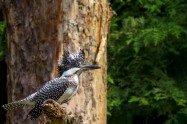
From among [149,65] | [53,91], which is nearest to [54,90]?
[53,91]

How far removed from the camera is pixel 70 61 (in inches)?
183

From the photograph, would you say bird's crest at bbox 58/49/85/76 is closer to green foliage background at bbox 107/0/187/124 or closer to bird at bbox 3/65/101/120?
bird at bbox 3/65/101/120

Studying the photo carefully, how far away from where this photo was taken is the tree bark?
5.20 m

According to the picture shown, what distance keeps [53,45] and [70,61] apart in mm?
565

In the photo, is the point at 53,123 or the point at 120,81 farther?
the point at 120,81

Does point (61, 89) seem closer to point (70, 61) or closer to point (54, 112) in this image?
point (70, 61)

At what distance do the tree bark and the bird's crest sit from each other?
44 cm

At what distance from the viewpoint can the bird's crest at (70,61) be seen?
4629 mm

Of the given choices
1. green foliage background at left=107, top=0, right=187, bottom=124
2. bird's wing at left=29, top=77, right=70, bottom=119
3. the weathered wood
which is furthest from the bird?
green foliage background at left=107, top=0, right=187, bottom=124

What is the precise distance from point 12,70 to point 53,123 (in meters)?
1.12

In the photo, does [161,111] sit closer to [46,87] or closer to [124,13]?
[124,13]

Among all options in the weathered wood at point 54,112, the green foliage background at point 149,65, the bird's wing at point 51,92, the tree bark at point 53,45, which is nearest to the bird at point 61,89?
the bird's wing at point 51,92

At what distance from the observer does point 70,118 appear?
4.34 metres

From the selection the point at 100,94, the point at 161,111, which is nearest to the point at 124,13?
the point at 161,111
